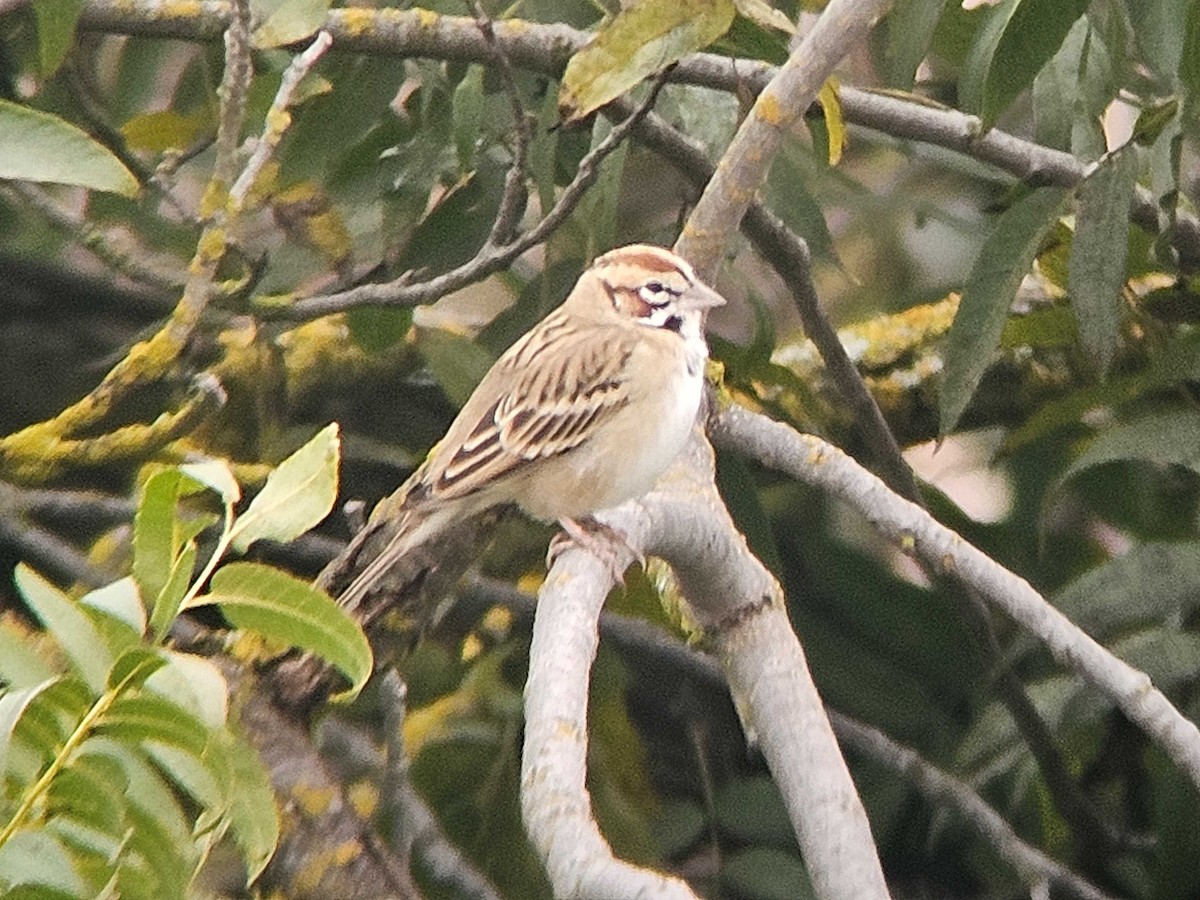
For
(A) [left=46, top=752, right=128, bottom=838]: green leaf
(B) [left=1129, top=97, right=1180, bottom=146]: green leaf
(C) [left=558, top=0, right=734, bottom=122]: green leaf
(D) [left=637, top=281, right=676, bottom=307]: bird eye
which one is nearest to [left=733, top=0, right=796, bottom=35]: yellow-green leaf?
(C) [left=558, top=0, right=734, bottom=122]: green leaf

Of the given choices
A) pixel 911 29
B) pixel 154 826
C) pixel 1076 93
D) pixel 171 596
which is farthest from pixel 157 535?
pixel 1076 93

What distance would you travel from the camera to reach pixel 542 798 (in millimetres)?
1077

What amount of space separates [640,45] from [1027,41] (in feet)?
1.08

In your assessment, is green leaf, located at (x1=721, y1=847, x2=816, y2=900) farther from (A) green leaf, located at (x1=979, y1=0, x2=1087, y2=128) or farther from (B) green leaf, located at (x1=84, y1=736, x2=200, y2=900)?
(B) green leaf, located at (x1=84, y1=736, x2=200, y2=900)

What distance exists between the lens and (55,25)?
65.9 inches

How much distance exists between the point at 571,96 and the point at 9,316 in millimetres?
964

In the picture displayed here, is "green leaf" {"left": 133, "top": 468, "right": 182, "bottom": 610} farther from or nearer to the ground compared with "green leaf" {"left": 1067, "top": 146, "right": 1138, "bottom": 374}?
farther from the ground

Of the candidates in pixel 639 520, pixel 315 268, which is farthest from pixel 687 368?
pixel 315 268

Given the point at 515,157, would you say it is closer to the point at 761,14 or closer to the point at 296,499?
the point at 761,14

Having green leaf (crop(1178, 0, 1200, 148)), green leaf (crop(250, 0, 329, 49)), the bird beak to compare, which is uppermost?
green leaf (crop(1178, 0, 1200, 148))

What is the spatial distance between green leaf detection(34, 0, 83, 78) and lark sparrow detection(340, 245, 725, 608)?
0.50m

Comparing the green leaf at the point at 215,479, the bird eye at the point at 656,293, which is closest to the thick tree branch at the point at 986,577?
the bird eye at the point at 656,293

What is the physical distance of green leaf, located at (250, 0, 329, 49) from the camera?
63.6 inches

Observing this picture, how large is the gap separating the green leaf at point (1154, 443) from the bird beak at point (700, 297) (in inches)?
15.7
